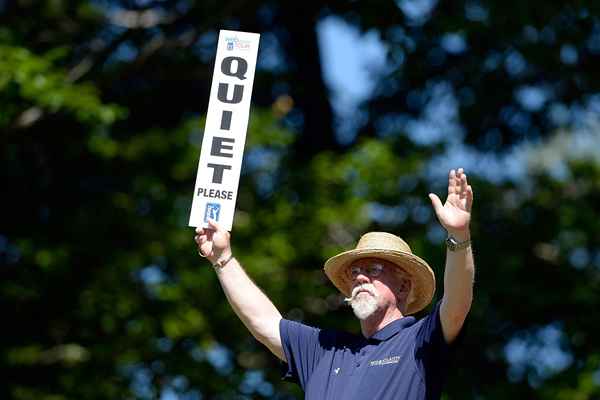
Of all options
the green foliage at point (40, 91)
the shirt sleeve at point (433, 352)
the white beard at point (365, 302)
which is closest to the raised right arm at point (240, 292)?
the white beard at point (365, 302)

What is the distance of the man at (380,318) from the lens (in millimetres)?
4938

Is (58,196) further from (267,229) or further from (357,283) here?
(357,283)

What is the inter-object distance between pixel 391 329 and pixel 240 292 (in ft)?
2.14

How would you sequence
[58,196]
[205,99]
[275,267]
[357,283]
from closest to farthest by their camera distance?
[357,283] < [275,267] < [58,196] < [205,99]

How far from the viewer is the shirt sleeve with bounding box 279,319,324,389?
5.44 metres

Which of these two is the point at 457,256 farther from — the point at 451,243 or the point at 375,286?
the point at 375,286

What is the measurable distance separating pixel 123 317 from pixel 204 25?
8.55 feet

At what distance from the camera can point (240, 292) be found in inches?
221

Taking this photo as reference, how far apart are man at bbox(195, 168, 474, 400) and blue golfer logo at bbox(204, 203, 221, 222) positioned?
0.04 m

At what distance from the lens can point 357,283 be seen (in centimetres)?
540

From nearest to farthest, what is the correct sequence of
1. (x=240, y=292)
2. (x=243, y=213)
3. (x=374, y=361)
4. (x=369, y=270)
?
1. (x=374, y=361)
2. (x=369, y=270)
3. (x=240, y=292)
4. (x=243, y=213)

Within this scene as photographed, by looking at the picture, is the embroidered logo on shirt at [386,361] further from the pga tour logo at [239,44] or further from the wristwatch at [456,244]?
the pga tour logo at [239,44]

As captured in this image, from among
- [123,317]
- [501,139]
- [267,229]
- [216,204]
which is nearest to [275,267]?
[267,229]

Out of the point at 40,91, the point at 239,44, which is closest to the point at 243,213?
the point at 40,91
